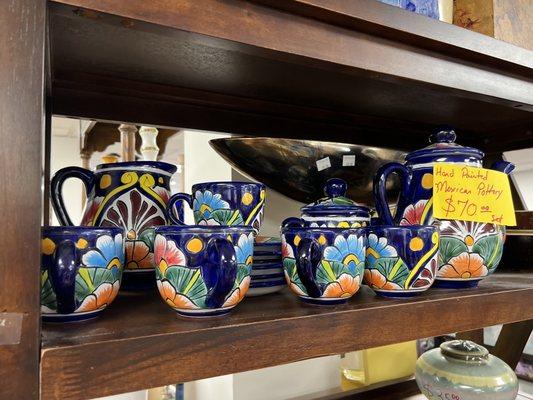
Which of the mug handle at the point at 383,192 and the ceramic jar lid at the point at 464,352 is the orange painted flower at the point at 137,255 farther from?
the ceramic jar lid at the point at 464,352

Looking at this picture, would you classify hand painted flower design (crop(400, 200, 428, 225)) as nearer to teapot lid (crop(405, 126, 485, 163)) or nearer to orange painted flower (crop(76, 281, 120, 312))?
teapot lid (crop(405, 126, 485, 163))

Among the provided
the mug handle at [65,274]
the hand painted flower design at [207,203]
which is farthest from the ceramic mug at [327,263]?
the mug handle at [65,274]

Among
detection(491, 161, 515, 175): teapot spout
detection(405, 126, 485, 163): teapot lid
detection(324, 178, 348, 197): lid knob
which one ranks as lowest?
detection(324, 178, 348, 197): lid knob

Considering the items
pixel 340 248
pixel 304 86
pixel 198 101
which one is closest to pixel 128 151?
pixel 198 101

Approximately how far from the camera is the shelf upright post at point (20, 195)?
28 cm

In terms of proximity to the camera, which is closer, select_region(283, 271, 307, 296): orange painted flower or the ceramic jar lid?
select_region(283, 271, 307, 296): orange painted flower

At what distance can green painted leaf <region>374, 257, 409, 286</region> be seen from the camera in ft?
1.57

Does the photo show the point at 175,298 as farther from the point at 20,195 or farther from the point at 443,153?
the point at 443,153

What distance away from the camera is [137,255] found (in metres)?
0.49

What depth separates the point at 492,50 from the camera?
0.51m

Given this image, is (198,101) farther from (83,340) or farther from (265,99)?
(83,340)

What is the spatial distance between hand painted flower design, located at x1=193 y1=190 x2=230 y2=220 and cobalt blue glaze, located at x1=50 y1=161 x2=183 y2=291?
0.03 m

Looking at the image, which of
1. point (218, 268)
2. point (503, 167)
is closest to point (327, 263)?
point (218, 268)

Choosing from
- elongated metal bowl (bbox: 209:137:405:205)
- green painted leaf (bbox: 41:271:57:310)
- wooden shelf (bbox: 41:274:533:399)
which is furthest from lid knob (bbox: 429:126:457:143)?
green painted leaf (bbox: 41:271:57:310)
